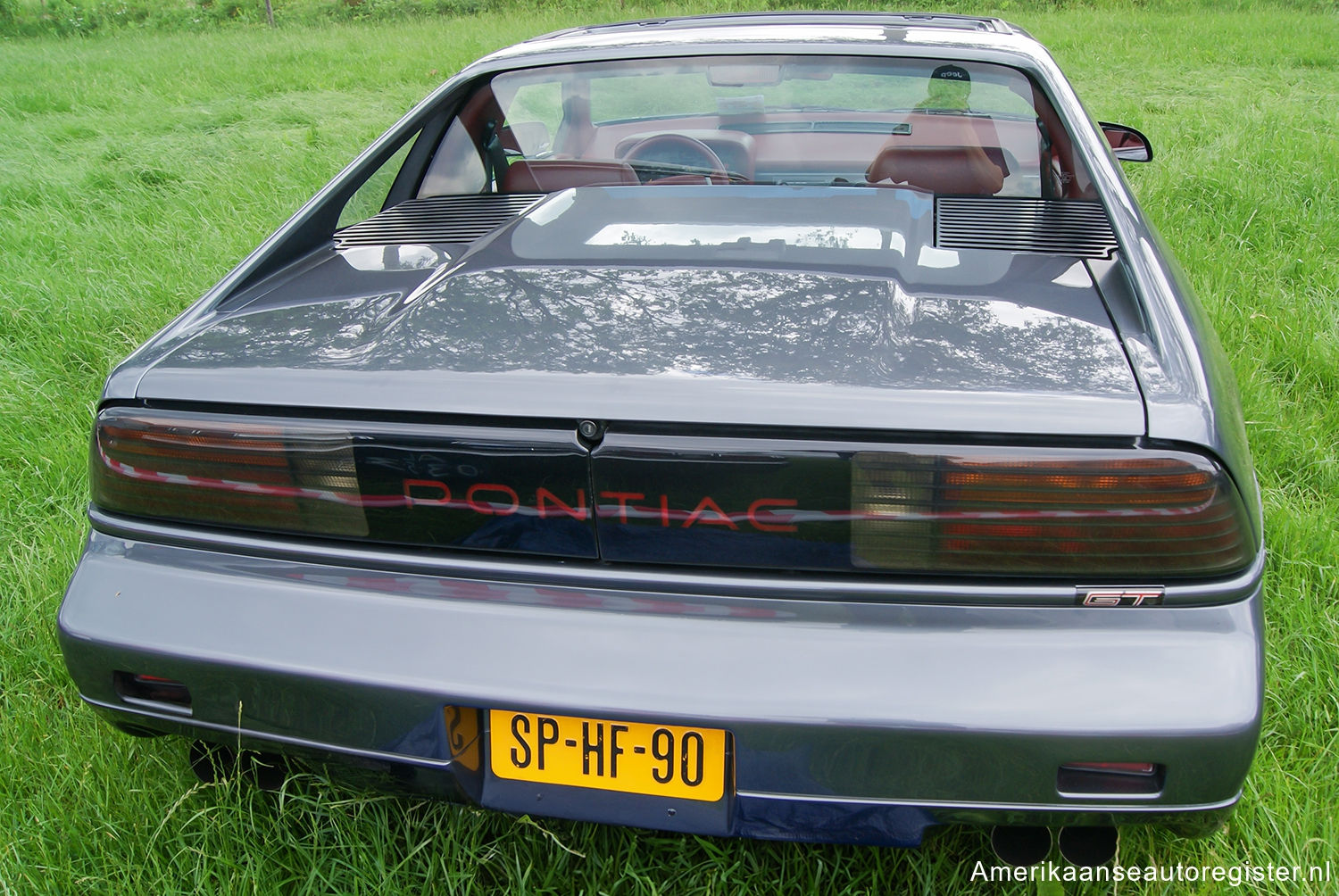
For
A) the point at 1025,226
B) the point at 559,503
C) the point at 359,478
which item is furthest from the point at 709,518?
the point at 1025,226

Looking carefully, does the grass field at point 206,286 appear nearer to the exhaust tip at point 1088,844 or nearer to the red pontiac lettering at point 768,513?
the exhaust tip at point 1088,844

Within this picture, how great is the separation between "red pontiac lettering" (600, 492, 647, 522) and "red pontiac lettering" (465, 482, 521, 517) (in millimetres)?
121

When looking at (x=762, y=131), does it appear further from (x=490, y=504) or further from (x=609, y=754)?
(x=609, y=754)

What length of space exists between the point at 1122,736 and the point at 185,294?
379 centimetres

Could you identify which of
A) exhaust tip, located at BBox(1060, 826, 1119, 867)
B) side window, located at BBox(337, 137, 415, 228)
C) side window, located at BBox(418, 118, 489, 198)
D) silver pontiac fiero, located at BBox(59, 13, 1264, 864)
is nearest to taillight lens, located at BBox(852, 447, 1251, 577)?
silver pontiac fiero, located at BBox(59, 13, 1264, 864)

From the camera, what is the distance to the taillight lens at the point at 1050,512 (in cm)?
112

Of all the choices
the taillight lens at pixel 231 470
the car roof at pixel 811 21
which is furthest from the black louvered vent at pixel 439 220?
the taillight lens at pixel 231 470

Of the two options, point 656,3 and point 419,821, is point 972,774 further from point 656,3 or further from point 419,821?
point 656,3

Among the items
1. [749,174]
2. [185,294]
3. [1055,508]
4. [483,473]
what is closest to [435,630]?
[483,473]

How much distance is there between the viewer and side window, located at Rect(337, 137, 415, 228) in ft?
6.68

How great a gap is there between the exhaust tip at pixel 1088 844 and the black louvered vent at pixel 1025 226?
880mm

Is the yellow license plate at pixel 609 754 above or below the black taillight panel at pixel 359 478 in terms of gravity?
below

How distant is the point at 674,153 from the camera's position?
2.30 m

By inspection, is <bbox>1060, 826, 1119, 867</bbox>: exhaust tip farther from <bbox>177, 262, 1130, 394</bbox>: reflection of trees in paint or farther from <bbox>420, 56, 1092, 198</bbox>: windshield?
<bbox>420, 56, 1092, 198</bbox>: windshield
